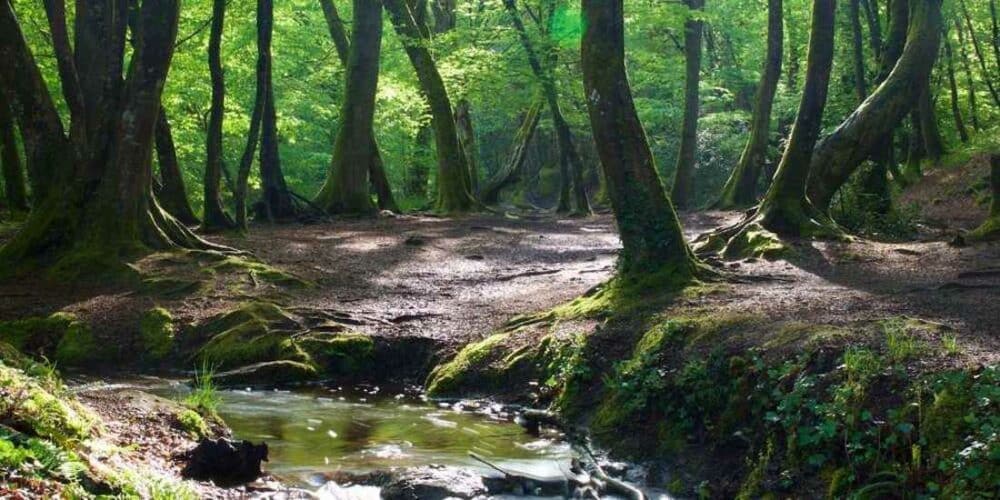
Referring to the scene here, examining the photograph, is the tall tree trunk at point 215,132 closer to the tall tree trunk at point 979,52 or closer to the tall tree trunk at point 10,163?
the tall tree trunk at point 10,163

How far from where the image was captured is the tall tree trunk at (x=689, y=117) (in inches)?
1126

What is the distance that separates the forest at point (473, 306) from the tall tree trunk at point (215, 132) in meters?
0.06

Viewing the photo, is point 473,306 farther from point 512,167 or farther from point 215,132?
point 512,167

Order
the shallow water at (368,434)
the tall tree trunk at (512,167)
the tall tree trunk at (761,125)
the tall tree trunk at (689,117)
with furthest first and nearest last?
1. the tall tree trunk at (512,167)
2. the tall tree trunk at (689,117)
3. the tall tree trunk at (761,125)
4. the shallow water at (368,434)

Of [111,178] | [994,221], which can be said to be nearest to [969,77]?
[994,221]

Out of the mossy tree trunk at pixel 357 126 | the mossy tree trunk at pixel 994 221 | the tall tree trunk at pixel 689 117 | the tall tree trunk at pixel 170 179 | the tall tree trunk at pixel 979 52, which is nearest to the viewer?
the mossy tree trunk at pixel 994 221

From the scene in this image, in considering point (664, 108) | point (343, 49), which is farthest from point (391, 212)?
point (664, 108)

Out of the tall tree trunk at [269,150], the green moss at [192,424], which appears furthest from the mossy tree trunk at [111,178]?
the green moss at [192,424]

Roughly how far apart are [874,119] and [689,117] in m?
13.6

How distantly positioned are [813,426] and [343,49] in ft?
77.1

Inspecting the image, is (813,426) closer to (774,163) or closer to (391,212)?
(391,212)

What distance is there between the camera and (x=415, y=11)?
28969 millimetres

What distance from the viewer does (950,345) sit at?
6.84 meters

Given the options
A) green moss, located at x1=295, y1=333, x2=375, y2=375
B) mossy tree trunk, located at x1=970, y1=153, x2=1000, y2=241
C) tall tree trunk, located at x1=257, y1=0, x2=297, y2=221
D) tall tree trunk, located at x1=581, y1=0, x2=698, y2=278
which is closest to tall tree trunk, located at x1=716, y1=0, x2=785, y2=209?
mossy tree trunk, located at x1=970, y1=153, x2=1000, y2=241
